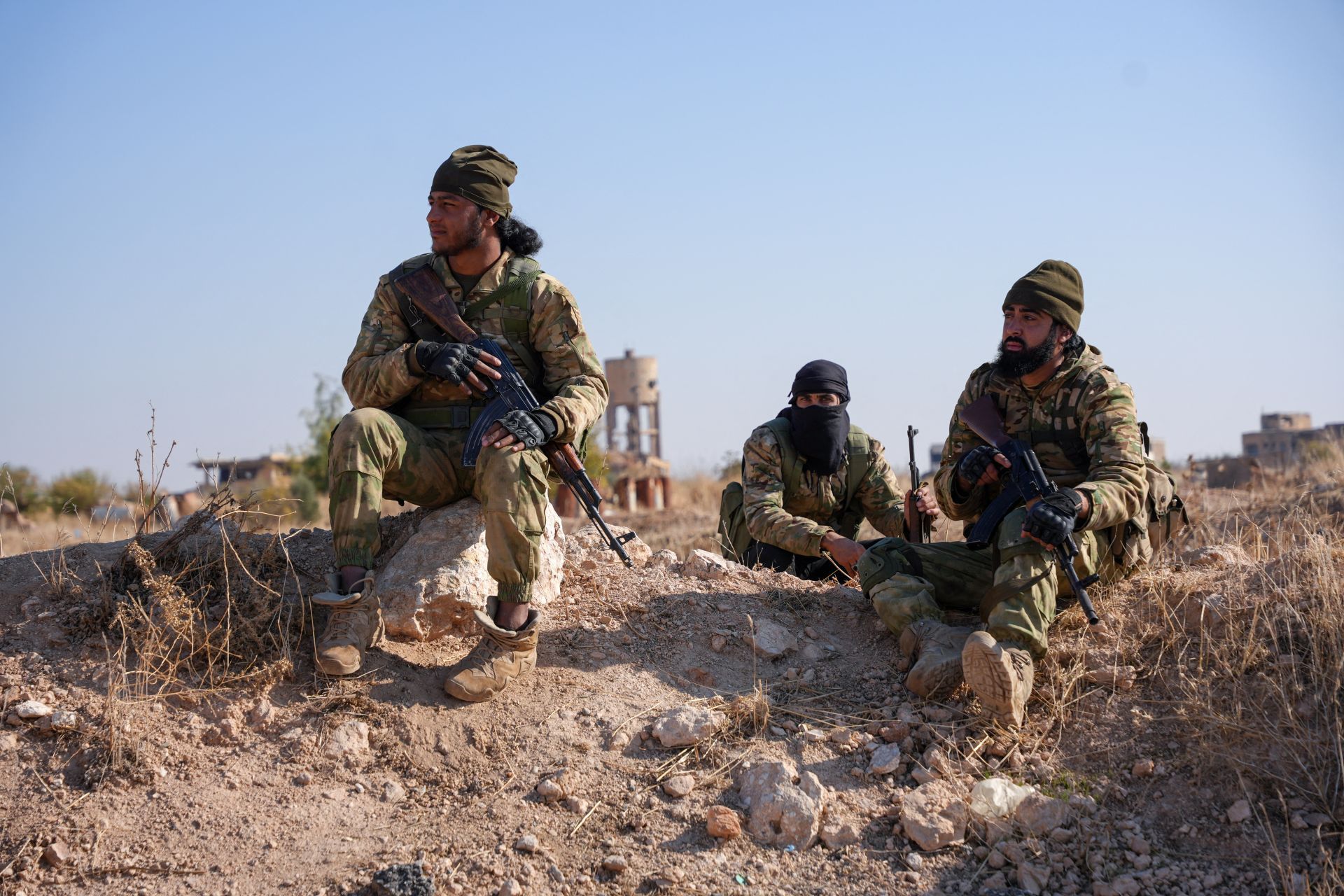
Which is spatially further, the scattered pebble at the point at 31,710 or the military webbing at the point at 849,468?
the military webbing at the point at 849,468

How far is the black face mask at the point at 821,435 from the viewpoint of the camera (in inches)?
243

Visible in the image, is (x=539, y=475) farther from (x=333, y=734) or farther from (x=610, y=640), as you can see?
(x=333, y=734)

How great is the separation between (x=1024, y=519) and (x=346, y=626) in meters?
2.59

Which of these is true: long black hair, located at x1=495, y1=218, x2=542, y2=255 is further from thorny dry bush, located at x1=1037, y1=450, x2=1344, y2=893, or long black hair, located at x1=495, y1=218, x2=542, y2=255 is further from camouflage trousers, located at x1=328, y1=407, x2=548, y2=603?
thorny dry bush, located at x1=1037, y1=450, x2=1344, y2=893

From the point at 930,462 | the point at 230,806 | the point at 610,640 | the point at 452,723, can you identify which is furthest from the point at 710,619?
the point at 930,462

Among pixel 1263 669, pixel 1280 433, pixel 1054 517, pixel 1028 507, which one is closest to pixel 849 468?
pixel 1028 507

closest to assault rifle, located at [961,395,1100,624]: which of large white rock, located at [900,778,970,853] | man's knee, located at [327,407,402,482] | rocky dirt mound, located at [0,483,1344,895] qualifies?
rocky dirt mound, located at [0,483,1344,895]

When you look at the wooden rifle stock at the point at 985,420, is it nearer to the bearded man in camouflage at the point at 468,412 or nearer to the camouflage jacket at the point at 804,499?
the camouflage jacket at the point at 804,499

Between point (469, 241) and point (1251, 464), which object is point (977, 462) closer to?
point (469, 241)

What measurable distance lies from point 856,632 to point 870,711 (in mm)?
726

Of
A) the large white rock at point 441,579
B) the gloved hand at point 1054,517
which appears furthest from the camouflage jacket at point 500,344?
the gloved hand at point 1054,517

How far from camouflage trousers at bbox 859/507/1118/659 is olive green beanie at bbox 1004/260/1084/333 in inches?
35.5

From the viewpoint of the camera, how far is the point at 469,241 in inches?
193

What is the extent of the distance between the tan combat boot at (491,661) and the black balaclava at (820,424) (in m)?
2.35
